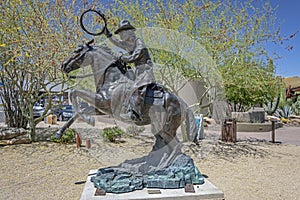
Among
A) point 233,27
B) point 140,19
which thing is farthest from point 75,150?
point 233,27

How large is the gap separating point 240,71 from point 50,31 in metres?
6.05

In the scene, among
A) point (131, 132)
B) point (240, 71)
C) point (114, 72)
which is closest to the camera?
point (114, 72)

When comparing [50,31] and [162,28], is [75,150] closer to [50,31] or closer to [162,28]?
[50,31]

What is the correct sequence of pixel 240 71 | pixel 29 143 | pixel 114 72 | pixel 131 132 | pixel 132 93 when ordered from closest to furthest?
pixel 132 93, pixel 114 72, pixel 240 71, pixel 29 143, pixel 131 132

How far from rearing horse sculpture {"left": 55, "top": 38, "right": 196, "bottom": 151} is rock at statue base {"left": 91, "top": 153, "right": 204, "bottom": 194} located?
14.5 inches

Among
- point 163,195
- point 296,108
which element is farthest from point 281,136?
point 163,195

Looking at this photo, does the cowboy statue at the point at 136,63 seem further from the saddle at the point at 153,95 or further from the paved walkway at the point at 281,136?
the paved walkway at the point at 281,136

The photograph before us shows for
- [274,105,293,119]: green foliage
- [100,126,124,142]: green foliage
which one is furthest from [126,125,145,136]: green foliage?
[274,105,293,119]: green foliage

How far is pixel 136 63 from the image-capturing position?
390 centimetres

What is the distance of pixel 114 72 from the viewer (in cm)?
410

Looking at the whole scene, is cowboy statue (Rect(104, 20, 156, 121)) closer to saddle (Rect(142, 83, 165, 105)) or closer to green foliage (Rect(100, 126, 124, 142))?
saddle (Rect(142, 83, 165, 105))

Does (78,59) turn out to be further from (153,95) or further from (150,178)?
(150,178)

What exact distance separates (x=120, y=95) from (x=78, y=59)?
89 cm

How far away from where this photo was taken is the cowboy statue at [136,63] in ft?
12.5
